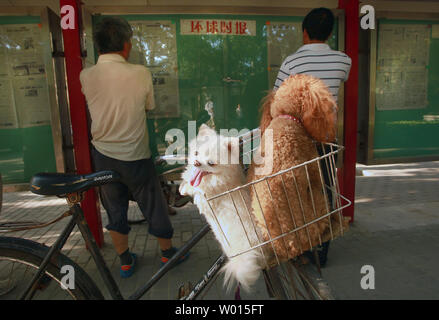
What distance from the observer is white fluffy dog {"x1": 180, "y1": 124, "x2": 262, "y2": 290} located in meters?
1.26

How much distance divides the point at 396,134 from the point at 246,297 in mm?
3006

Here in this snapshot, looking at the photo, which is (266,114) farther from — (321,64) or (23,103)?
(23,103)

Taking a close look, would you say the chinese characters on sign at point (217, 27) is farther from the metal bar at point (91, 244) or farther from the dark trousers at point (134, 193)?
the metal bar at point (91, 244)

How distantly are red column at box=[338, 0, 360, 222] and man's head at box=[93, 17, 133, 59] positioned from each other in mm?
2530

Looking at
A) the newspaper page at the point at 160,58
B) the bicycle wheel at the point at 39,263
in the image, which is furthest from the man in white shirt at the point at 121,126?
the bicycle wheel at the point at 39,263

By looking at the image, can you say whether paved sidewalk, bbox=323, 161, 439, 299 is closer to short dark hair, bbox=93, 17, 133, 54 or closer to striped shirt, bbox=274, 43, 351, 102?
striped shirt, bbox=274, 43, 351, 102

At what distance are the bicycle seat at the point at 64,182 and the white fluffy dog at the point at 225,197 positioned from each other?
651 mm

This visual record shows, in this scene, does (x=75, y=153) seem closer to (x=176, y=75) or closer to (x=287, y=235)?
(x=176, y=75)

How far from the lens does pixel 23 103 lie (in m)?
3.34

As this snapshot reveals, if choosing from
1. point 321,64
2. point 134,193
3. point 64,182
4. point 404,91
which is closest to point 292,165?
point 64,182

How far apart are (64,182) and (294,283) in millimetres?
1311

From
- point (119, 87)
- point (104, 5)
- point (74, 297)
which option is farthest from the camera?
point (104, 5)

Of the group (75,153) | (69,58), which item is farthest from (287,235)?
(69,58)

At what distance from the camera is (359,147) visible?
405cm
